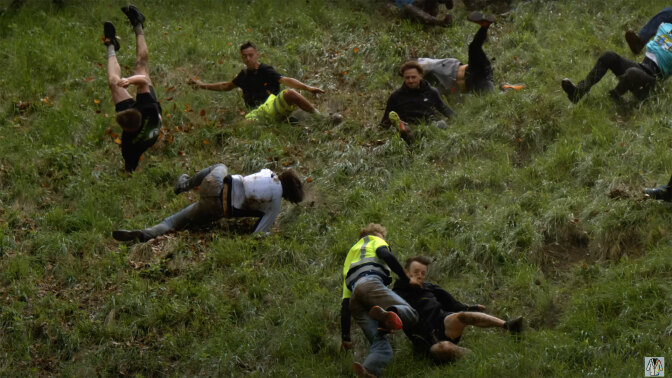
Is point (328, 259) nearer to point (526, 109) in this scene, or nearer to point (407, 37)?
point (526, 109)

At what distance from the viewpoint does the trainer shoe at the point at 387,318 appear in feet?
21.3

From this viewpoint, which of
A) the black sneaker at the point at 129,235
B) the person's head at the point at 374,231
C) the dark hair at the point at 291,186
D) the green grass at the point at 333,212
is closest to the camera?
the green grass at the point at 333,212

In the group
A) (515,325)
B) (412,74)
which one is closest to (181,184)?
(412,74)

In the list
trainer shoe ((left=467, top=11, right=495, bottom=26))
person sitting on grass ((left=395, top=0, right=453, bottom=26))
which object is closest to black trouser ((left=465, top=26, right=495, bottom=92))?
trainer shoe ((left=467, top=11, right=495, bottom=26))

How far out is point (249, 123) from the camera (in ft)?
36.9

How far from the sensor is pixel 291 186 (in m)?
9.22

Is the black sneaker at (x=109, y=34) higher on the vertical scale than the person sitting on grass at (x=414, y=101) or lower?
higher

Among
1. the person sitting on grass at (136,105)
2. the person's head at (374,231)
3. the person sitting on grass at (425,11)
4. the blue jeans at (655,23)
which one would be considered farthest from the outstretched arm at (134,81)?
the blue jeans at (655,23)

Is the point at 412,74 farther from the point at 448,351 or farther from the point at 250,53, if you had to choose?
the point at 448,351

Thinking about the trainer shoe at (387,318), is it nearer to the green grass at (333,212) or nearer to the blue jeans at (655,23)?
the green grass at (333,212)

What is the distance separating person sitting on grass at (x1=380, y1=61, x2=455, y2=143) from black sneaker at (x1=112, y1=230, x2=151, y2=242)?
3.62 metres

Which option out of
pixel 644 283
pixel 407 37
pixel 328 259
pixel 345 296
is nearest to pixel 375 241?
pixel 345 296

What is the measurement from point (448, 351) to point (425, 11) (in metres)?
8.21

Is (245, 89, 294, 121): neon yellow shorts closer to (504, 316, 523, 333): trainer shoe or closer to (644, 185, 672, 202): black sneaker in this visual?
(644, 185, 672, 202): black sneaker
